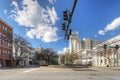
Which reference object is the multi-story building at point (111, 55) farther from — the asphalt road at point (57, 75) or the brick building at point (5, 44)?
the asphalt road at point (57, 75)

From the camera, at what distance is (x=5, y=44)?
93375 mm

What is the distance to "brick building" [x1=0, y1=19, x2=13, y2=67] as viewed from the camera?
88.1 metres

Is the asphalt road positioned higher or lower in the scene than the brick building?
lower

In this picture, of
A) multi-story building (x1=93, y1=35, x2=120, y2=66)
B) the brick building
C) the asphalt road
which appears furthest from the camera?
multi-story building (x1=93, y1=35, x2=120, y2=66)

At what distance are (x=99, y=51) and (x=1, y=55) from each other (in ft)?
206

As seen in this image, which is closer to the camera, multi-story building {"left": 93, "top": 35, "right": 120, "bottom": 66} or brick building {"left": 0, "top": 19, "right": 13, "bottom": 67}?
brick building {"left": 0, "top": 19, "right": 13, "bottom": 67}

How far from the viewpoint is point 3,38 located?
3558 inches

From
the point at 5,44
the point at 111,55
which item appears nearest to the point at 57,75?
the point at 5,44

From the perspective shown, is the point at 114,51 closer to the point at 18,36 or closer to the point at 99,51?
the point at 99,51

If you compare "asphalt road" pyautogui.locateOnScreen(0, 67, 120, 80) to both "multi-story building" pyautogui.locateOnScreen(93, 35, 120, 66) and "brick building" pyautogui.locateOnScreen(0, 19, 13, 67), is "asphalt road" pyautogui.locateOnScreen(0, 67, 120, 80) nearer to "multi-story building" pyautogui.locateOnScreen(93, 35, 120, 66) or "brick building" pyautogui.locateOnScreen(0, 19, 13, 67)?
"brick building" pyautogui.locateOnScreen(0, 19, 13, 67)

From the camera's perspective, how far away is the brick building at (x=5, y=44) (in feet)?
289

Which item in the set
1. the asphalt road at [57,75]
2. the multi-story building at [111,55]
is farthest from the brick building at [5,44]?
the asphalt road at [57,75]

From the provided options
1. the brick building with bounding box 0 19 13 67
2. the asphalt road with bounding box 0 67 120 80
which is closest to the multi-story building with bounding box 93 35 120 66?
the brick building with bounding box 0 19 13 67

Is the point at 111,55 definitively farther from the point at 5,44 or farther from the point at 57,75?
the point at 57,75
